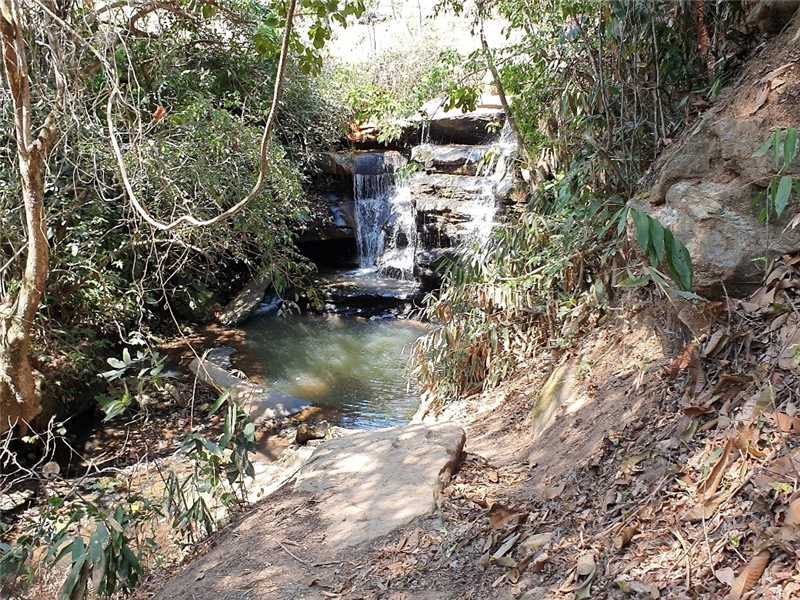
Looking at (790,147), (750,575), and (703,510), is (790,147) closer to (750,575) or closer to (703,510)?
(703,510)

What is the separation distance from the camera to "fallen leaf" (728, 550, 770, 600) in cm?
154

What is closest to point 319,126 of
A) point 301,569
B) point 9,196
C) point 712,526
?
point 9,196

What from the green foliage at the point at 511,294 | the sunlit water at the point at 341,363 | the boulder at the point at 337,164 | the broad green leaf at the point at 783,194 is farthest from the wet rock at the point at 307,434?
the boulder at the point at 337,164

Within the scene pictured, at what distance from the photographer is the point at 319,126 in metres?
11.7

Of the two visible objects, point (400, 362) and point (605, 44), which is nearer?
point (605, 44)

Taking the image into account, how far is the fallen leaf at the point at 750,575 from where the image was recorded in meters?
1.54

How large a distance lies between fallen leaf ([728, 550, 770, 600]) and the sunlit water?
5560 millimetres

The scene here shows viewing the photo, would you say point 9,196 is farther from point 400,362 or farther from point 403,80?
point 403,80

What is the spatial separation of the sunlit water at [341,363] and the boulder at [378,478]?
327 centimetres

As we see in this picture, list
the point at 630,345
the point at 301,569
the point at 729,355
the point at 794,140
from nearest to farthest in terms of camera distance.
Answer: the point at 794,140, the point at 729,355, the point at 301,569, the point at 630,345

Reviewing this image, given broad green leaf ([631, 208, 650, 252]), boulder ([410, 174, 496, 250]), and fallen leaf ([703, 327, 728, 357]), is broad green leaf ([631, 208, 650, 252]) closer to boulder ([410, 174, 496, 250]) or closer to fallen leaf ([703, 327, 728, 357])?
fallen leaf ([703, 327, 728, 357])

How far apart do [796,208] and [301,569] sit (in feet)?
8.43

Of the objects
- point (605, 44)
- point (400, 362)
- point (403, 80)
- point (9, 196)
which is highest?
point (403, 80)

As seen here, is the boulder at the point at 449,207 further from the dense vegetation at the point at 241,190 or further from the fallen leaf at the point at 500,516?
the fallen leaf at the point at 500,516
